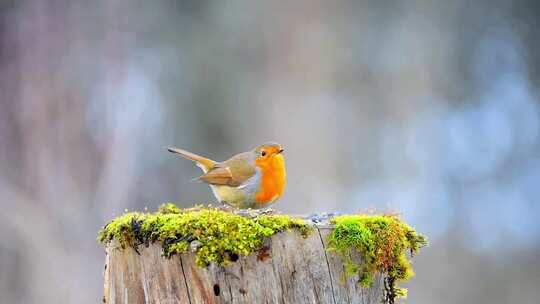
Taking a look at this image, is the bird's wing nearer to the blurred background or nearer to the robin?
the robin

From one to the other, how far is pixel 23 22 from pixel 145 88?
199 cm

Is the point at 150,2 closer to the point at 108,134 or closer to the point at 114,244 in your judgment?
the point at 108,134

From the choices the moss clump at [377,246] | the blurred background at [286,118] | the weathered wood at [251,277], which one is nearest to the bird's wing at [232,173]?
the moss clump at [377,246]

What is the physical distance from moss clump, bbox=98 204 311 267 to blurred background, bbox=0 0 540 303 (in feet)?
20.3

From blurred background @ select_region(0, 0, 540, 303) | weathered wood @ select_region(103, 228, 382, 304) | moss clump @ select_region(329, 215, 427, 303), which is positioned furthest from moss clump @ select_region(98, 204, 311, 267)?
blurred background @ select_region(0, 0, 540, 303)

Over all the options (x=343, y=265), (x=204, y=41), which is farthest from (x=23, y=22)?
(x=343, y=265)

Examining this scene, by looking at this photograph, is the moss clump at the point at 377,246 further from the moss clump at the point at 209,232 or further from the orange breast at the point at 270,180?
the orange breast at the point at 270,180

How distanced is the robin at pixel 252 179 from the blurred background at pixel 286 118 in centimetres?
520

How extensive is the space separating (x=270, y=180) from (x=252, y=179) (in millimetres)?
105

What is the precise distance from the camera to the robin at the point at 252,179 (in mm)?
3898

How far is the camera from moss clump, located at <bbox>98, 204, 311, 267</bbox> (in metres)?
2.68

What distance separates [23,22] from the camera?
398 inches

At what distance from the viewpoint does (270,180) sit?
12.8ft

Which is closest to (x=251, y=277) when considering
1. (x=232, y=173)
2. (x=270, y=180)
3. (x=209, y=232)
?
(x=209, y=232)
